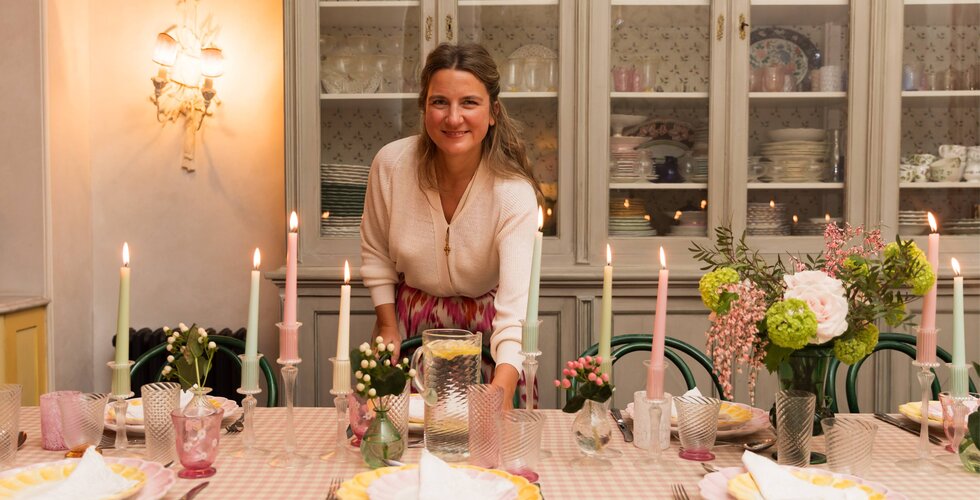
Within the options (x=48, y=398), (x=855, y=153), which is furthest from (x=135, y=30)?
(x=855, y=153)

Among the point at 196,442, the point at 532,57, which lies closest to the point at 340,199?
the point at 532,57

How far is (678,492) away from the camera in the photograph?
1.13 m

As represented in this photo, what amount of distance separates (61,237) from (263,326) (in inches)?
30.5

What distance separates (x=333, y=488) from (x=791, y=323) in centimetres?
72

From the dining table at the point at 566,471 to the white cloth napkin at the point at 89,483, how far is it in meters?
0.07

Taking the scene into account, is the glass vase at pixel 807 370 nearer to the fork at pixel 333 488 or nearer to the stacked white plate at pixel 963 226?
the fork at pixel 333 488

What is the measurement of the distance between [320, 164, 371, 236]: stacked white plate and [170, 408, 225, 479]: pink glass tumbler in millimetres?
1641

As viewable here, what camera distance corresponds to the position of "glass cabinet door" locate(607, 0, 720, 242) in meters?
2.80

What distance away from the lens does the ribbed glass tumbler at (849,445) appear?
1.16 m

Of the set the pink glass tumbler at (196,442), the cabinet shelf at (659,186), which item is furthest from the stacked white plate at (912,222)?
the pink glass tumbler at (196,442)

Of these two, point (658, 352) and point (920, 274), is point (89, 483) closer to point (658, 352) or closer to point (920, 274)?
point (658, 352)

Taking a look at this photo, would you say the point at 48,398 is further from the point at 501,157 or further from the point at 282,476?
the point at 501,157

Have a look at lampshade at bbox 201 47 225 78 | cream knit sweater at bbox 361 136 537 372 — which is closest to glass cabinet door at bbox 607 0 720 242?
cream knit sweater at bbox 361 136 537 372

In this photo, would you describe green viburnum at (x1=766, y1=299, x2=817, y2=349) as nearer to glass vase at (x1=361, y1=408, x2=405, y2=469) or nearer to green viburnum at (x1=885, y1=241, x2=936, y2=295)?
green viburnum at (x1=885, y1=241, x2=936, y2=295)
